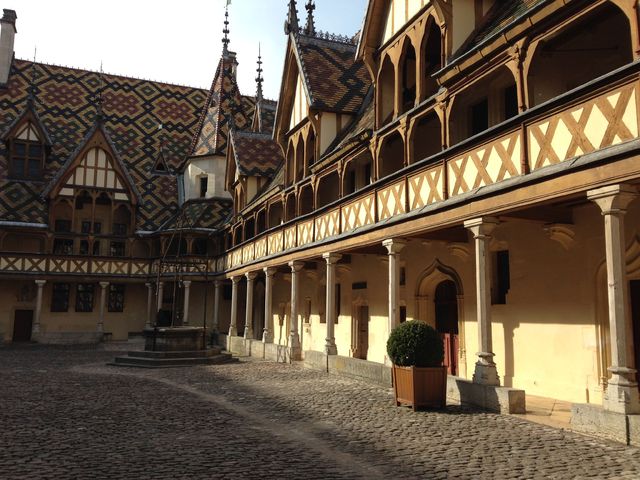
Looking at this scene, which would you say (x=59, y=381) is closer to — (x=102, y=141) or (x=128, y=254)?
(x=128, y=254)

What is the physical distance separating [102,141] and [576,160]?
103 ft

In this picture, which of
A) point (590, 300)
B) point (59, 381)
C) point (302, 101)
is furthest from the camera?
point (302, 101)

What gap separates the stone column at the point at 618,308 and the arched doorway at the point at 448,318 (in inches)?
269

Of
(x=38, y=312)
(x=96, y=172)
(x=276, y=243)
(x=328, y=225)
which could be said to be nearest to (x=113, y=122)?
(x=96, y=172)

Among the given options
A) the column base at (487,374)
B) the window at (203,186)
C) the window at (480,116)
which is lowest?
the column base at (487,374)

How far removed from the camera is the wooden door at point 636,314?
9.37m

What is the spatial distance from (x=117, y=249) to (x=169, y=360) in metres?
17.5

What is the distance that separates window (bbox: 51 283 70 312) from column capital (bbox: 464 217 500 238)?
28814mm

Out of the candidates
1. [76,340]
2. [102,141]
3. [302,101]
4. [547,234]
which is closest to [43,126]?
[102,141]

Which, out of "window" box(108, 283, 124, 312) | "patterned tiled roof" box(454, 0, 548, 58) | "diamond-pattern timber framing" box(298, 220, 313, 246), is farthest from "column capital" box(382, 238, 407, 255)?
"window" box(108, 283, 124, 312)

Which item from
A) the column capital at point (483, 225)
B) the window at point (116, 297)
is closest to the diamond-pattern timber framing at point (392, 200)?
the column capital at point (483, 225)

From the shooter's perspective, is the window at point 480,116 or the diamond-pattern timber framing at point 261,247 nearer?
the window at point 480,116

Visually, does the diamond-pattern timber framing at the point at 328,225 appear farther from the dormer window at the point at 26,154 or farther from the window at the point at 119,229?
the dormer window at the point at 26,154

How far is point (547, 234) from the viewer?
1093 cm
